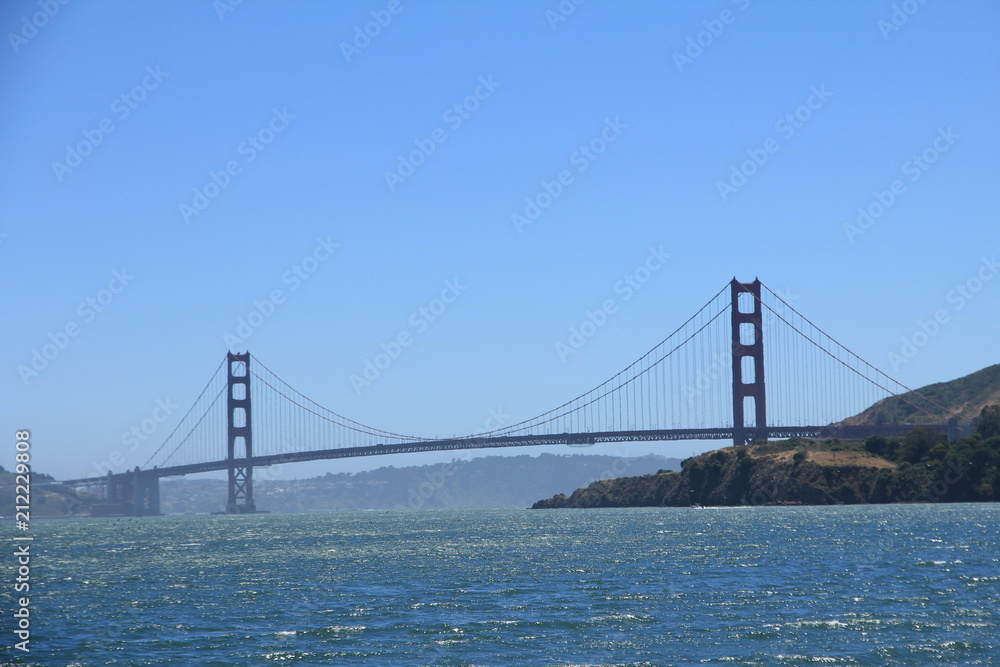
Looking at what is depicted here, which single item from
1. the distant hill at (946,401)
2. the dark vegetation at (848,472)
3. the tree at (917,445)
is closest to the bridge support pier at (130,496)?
the dark vegetation at (848,472)

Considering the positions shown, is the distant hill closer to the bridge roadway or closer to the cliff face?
the bridge roadway

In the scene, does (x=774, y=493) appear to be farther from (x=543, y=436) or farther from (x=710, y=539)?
(x=710, y=539)

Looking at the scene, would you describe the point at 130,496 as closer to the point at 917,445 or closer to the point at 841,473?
the point at 841,473

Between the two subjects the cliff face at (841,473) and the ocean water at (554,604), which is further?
the cliff face at (841,473)

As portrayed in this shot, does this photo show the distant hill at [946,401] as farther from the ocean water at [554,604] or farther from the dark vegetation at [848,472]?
the ocean water at [554,604]

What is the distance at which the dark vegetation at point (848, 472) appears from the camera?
3681 inches

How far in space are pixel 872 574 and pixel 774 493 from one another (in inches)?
2613

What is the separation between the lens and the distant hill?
14762 centimetres

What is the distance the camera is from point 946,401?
155m

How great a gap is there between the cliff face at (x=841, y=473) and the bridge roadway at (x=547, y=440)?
7140mm

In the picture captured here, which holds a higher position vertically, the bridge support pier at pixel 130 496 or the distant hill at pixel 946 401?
the distant hill at pixel 946 401

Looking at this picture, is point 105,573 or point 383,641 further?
point 105,573

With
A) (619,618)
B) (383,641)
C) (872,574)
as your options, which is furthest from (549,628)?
(872,574)

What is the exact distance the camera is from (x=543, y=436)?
132 m
